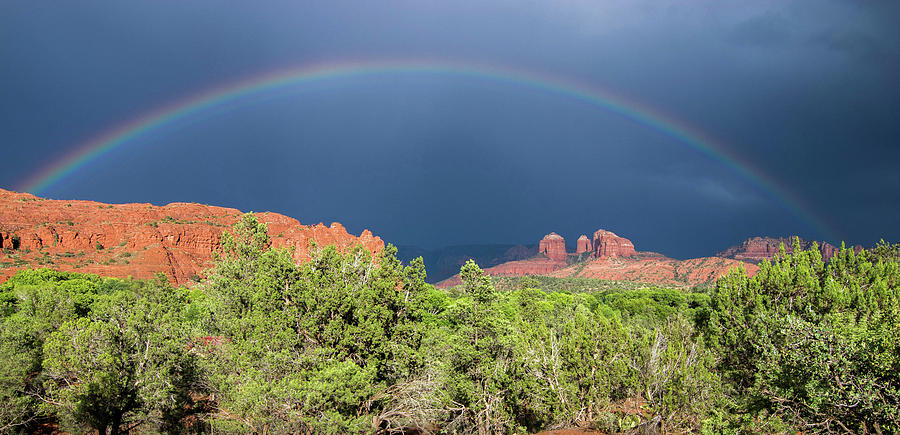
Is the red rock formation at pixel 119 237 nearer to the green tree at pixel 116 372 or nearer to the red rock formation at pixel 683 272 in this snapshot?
the green tree at pixel 116 372

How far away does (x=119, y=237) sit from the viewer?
350 feet

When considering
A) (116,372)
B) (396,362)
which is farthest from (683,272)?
(116,372)

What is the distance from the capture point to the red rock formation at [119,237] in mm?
92750

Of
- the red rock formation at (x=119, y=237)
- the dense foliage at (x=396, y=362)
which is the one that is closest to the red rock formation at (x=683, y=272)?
the red rock formation at (x=119, y=237)

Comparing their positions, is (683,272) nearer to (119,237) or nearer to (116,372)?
(119,237)

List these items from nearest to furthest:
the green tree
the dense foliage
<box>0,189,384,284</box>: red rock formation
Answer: the dense foliage
the green tree
<box>0,189,384,284</box>: red rock formation

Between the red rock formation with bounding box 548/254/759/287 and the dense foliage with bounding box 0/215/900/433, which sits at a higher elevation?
the red rock formation with bounding box 548/254/759/287

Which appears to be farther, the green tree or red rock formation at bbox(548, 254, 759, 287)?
red rock formation at bbox(548, 254, 759, 287)

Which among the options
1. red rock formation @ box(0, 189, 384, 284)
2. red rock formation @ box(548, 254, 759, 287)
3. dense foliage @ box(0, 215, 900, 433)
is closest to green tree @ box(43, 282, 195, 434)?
dense foliage @ box(0, 215, 900, 433)

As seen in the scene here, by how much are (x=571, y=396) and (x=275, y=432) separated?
13.3m

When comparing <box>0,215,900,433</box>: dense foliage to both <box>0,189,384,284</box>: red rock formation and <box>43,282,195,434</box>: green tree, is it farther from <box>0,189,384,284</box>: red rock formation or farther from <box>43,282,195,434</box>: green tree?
<box>0,189,384,284</box>: red rock formation

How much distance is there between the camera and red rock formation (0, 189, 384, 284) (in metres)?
92.8

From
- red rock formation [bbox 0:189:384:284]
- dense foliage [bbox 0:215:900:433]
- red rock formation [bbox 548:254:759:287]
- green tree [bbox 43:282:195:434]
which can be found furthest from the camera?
red rock formation [bbox 548:254:759:287]

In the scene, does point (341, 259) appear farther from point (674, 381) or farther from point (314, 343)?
point (674, 381)
